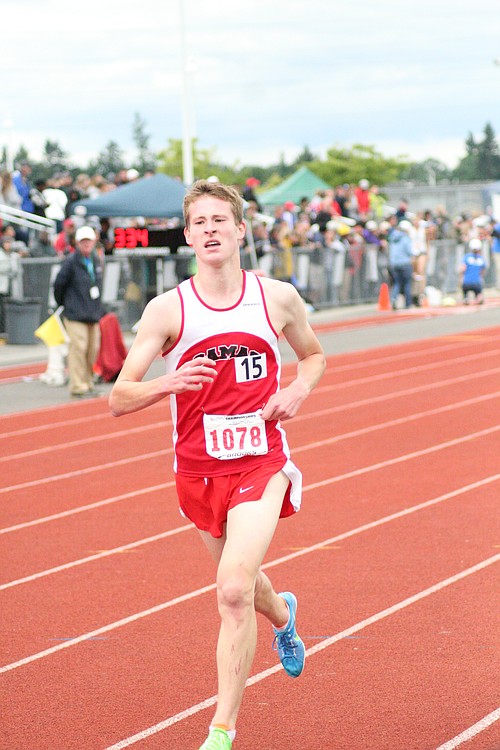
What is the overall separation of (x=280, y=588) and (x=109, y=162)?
116m

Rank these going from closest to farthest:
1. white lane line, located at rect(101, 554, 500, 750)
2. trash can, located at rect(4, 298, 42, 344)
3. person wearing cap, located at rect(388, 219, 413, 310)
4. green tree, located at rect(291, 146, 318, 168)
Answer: white lane line, located at rect(101, 554, 500, 750) → trash can, located at rect(4, 298, 42, 344) → person wearing cap, located at rect(388, 219, 413, 310) → green tree, located at rect(291, 146, 318, 168)

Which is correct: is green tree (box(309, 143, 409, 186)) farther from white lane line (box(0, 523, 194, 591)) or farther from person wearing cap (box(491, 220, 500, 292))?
white lane line (box(0, 523, 194, 591))

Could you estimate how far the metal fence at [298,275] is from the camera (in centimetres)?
2269

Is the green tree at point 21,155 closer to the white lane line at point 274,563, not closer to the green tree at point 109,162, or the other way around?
the green tree at point 109,162

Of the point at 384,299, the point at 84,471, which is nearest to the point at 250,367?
the point at 84,471

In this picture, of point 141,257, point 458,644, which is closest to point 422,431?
point 458,644

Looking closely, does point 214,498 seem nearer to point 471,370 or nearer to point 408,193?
point 471,370

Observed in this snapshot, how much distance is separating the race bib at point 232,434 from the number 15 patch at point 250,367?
0.42 ft

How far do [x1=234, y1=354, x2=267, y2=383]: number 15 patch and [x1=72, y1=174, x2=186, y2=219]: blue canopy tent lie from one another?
60.4ft

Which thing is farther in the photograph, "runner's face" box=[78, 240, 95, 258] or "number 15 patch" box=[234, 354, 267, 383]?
"runner's face" box=[78, 240, 95, 258]

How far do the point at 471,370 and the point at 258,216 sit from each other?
1105cm

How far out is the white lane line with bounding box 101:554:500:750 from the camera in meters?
4.88

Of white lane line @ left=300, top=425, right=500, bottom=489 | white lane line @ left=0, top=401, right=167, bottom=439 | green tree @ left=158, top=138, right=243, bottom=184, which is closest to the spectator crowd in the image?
white lane line @ left=0, top=401, right=167, bottom=439

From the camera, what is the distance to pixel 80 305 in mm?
15922
